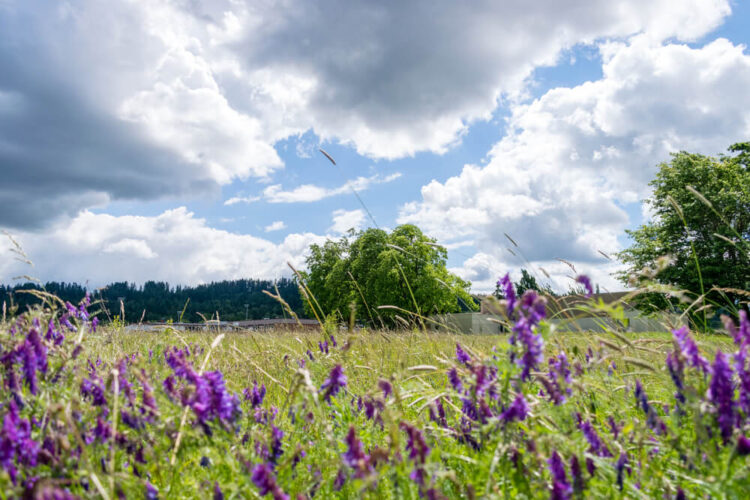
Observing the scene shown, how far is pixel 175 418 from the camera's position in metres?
2.10

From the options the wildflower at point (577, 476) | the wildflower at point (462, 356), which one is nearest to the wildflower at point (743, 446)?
the wildflower at point (577, 476)

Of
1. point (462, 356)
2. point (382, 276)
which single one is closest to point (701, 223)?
point (382, 276)

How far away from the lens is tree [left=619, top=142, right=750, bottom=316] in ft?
104

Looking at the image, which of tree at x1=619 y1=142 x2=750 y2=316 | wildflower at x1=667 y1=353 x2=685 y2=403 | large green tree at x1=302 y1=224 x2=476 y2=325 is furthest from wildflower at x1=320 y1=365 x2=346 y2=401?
large green tree at x1=302 y1=224 x2=476 y2=325

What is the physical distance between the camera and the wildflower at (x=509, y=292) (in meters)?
2.09

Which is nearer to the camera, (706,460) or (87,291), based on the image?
(706,460)

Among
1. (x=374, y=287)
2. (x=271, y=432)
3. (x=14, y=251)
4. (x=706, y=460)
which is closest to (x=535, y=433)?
(x=706, y=460)

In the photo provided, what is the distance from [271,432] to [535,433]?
1.18m

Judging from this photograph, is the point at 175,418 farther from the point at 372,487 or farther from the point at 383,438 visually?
the point at 383,438

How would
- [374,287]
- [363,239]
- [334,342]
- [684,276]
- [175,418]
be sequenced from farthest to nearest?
[363,239], [374,287], [684,276], [334,342], [175,418]

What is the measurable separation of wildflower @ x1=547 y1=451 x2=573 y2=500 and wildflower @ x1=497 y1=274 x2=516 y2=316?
0.61 m

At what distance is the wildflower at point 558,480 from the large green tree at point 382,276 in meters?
41.0

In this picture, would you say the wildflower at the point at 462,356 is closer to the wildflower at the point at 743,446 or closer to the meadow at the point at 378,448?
the meadow at the point at 378,448

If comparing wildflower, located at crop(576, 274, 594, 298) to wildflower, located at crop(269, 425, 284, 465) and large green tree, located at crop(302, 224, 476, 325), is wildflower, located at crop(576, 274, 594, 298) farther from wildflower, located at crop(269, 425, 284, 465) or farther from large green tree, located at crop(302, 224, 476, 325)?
large green tree, located at crop(302, 224, 476, 325)
